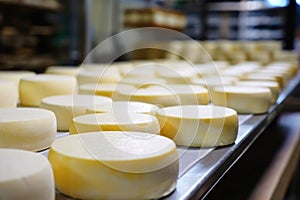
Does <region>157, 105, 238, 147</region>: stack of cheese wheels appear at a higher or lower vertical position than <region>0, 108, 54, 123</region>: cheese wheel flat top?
lower

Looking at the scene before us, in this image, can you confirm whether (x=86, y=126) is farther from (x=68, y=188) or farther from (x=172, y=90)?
(x=172, y=90)

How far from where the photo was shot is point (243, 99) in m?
1.38

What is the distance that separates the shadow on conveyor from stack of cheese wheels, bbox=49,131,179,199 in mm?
296

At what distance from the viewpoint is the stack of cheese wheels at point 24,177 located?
51 cm

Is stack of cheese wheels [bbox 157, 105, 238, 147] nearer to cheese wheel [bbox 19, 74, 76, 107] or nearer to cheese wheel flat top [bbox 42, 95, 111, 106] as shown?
cheese wheel flat top [bbox 42, 95, 111, 106]

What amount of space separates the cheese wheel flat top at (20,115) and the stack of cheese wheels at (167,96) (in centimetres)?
40

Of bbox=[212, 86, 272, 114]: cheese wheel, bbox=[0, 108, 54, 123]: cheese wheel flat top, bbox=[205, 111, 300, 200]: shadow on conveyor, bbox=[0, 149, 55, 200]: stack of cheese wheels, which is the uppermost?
bbox=[0, 149, 55, 200]: stack of cheese wheels

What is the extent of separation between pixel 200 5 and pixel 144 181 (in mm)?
3921

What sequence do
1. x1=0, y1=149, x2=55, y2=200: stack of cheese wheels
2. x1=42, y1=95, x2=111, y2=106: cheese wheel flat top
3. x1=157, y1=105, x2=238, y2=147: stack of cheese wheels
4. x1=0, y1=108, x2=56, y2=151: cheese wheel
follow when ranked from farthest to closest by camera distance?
x1=42, y1=95, x2=111, y2=106: cheese wheel flat top, x1=157, y1=105, x2=238, y2=147: stack of cheese wheels, x1=0, y1=108, x2=56, y2=151: cheese wheel, x1=0, y1=149, x2=55, y2=200: stack of cheese wheels

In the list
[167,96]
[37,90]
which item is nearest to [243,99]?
[167,96]

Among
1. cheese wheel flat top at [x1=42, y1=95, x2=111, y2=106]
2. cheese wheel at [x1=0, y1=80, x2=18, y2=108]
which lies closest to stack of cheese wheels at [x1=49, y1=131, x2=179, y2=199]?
cheese wheel flat top at [x1=42, y1=95, x2=111, y2=106]

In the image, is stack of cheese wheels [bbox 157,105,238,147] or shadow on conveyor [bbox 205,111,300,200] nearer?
stack of cheese wheels [bbox 157,105,238,147]

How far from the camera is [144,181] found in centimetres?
65

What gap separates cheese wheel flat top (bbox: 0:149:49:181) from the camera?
530 mm
